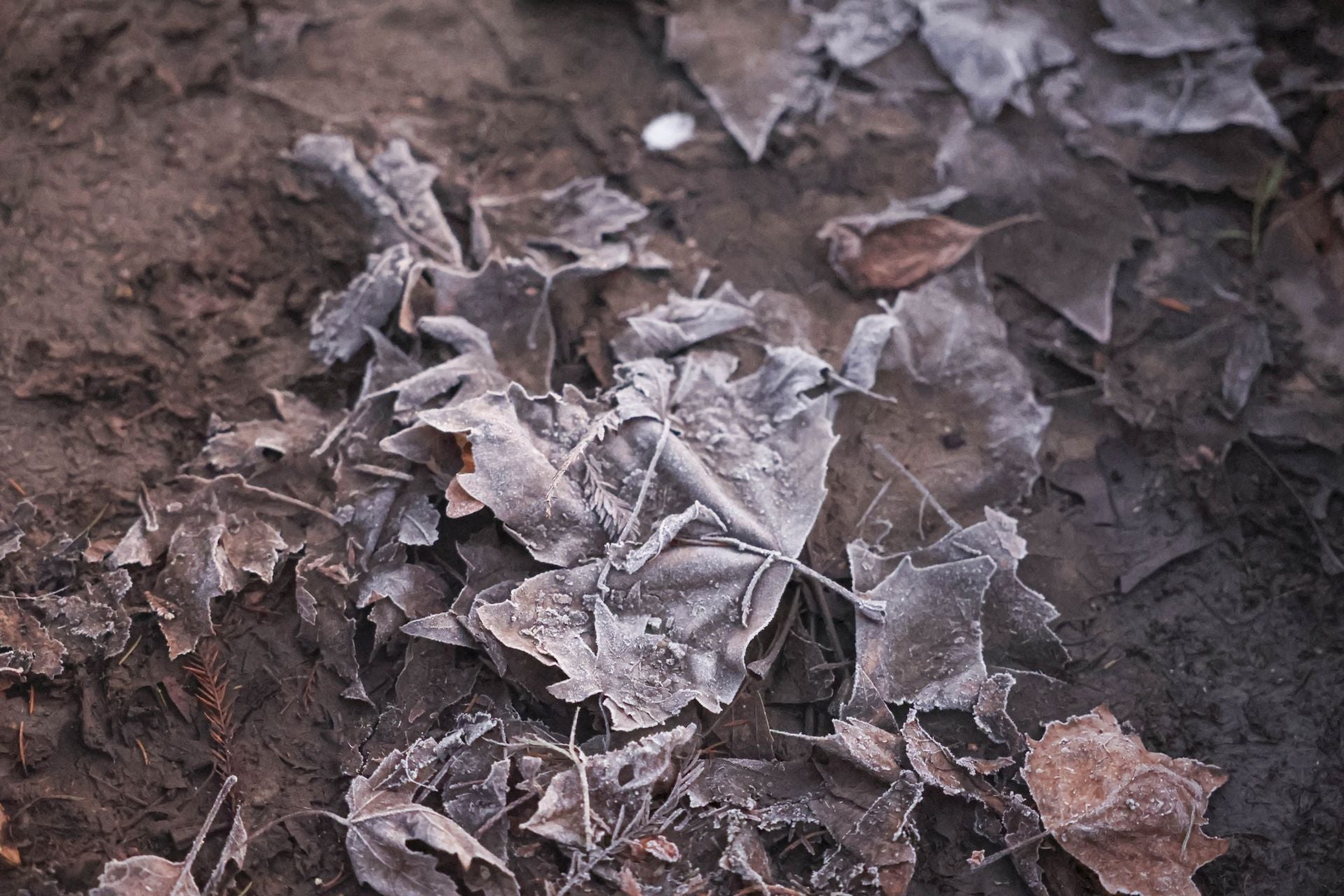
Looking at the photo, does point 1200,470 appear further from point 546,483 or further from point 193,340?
point 193,340

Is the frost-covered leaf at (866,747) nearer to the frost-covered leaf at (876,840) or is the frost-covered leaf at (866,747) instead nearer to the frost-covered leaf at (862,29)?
the frost-covered leaf at (876,840)

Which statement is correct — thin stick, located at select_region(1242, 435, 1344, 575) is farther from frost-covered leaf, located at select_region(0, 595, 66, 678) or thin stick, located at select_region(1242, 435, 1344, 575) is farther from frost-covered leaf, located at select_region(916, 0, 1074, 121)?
frost-covered leaf, located at select_region(0, 595, 66, 678)

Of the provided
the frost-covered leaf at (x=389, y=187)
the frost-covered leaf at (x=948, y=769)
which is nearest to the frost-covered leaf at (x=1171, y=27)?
the frost-covered leaf at (x=389, y=187)

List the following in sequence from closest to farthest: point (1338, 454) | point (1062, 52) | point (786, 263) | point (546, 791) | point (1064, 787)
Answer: point (546, 791), point (1064, 787), point (1338, 454), point (786, 263), point (1062, 52)

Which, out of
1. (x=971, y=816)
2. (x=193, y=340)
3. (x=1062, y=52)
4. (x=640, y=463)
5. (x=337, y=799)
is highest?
(x=1062, y=52)

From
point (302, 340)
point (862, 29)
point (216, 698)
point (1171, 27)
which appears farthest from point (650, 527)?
point (1171, 27)

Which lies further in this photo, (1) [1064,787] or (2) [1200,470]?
(2) [1200,470]

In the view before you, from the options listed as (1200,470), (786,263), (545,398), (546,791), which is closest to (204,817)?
(546,791)
